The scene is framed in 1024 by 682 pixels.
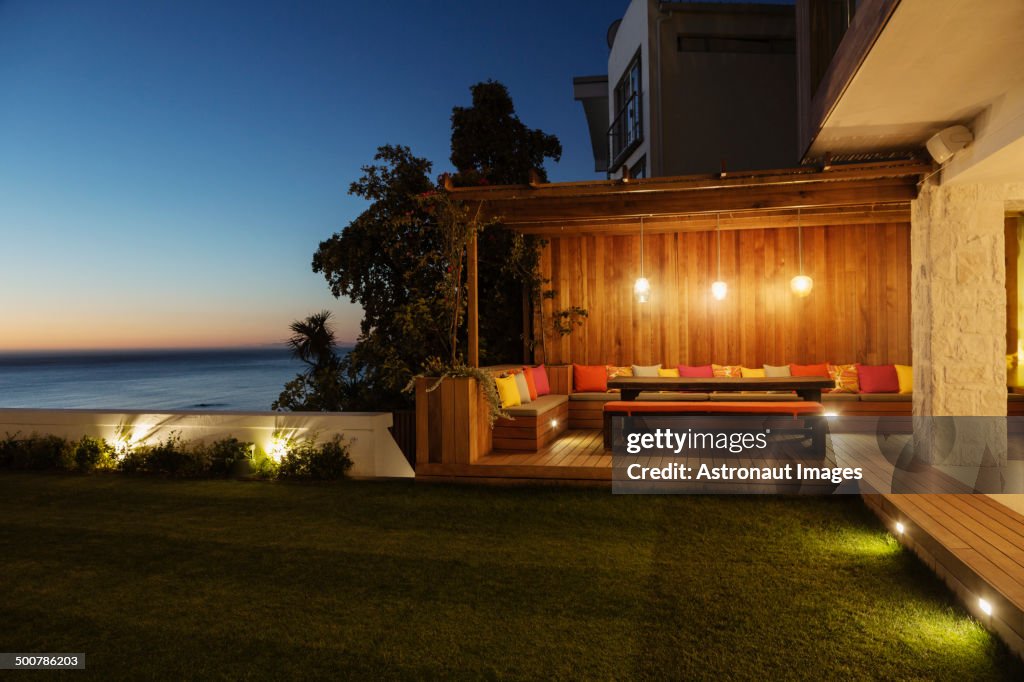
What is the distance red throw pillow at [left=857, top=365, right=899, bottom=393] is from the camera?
8070 millimetres

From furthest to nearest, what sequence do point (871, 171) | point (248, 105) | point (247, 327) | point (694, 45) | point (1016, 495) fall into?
point (247, 327), point (248, 105), point (694, 45), point (871, 171), point (1016, 495)

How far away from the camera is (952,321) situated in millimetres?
5395

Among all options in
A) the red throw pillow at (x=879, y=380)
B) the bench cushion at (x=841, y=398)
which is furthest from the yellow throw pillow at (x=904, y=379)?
the bench cushion at (x=841, y=398)

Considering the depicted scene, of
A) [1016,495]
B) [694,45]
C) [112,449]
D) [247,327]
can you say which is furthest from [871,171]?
[247,327]

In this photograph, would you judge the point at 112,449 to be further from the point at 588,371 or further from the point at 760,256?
the point at 760,256

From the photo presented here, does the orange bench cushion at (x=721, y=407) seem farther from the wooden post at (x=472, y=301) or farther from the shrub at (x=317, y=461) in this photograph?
the shrub at (x=317, y=461)

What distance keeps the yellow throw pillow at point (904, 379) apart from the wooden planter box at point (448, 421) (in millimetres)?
5666

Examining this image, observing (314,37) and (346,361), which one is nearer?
(346,361)

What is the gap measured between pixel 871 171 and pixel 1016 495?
2.96 meters

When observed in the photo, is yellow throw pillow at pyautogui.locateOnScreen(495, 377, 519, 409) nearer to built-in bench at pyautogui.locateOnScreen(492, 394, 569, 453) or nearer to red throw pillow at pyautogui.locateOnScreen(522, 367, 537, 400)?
built-in bench at pyautogui.locateOnScreen(492, 394, 569, 453)

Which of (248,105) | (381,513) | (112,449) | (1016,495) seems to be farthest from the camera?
(248,105)

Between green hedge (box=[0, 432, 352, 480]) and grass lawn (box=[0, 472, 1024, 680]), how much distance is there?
1087 mm

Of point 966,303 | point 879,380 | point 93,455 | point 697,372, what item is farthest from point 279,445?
point 879,380

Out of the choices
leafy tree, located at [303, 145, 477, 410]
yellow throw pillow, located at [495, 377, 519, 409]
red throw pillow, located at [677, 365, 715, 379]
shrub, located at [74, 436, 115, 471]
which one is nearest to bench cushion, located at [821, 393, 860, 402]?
red throw pillow, located at [677, 365, 715, 379]
